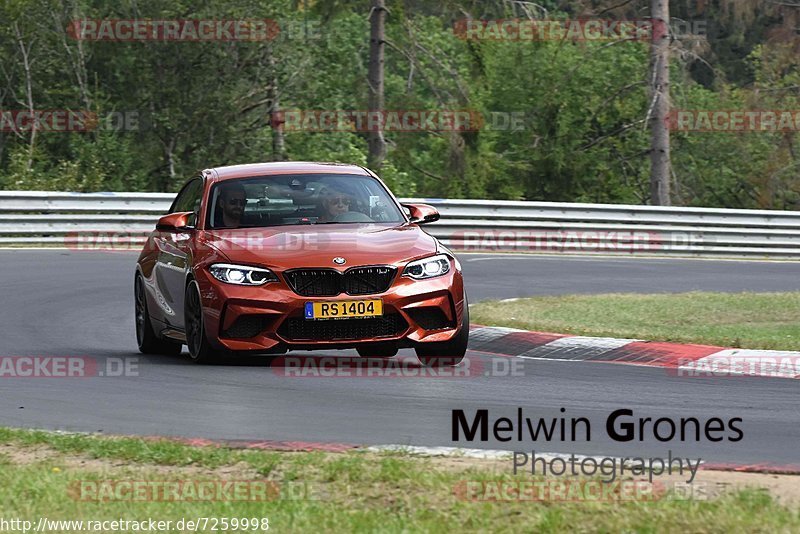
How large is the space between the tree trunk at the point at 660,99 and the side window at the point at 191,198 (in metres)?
19.7

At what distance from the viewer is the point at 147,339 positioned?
11.9 meters

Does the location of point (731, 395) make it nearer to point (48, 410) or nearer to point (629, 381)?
point (629, 381)

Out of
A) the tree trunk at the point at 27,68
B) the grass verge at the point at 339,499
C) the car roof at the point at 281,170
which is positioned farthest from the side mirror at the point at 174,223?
the tree trunk at the point at 27,68

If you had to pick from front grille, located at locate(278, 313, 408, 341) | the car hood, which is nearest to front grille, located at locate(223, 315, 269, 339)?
front grille, located at locate(278, 313, 408, 341)

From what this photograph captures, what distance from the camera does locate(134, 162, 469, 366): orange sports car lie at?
32.8 ft

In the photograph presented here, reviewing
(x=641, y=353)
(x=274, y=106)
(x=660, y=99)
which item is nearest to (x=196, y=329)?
(x=641, y=353)

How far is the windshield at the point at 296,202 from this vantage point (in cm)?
1110

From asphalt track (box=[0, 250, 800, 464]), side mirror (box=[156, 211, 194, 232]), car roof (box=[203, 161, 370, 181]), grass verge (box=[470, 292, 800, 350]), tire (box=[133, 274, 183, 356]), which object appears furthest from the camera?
grass verge (box=[470, 292, 800, 350])

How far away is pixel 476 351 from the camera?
12.4m

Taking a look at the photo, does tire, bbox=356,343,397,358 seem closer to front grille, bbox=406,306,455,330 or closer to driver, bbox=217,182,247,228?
front grille, bbox=406,306,455,330

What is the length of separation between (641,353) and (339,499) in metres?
5.72

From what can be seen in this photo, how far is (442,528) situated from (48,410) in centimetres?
399

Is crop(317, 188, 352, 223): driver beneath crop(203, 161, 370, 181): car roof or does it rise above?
beneath

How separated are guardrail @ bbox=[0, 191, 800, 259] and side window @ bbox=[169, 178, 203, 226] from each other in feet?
41.2
